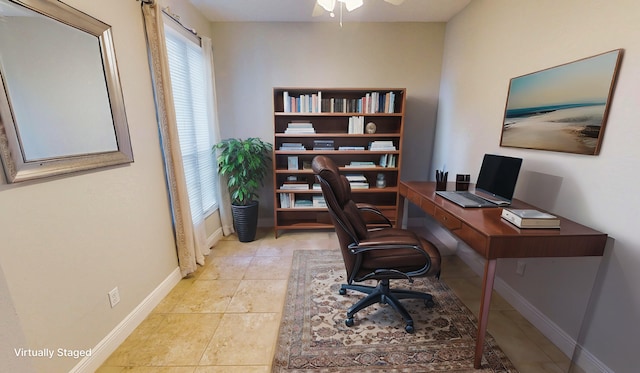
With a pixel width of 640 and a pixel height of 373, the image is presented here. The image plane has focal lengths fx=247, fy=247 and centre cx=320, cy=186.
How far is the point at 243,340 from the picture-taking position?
1.61 m

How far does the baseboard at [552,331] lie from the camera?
138cm

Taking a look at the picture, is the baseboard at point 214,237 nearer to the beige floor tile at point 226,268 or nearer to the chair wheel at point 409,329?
the beige floor tile at point 226,268

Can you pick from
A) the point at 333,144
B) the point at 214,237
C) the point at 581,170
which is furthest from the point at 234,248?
the point at 581,170

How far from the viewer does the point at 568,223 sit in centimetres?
142

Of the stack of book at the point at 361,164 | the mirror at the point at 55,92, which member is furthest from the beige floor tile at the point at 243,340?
the stack of book at the point at 361,164

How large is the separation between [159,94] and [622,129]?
2.91 m

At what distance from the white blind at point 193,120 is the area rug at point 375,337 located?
1511mm

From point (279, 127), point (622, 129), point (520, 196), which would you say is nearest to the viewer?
point (622, 129)

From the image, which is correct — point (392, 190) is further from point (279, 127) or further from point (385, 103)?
point (279, 127)

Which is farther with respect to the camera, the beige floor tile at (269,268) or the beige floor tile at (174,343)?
the beige floor tile at (269,268)

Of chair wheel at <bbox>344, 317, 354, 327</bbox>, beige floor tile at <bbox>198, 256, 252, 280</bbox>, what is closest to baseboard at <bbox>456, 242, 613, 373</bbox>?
chair wheel at <bbox>344, 317, 354, 327</bbox>

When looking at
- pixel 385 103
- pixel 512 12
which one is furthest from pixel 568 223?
pixel 385 103

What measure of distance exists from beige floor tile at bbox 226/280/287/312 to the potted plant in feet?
2.90

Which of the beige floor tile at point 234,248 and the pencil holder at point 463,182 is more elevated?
the pencil holder at point 463,182
